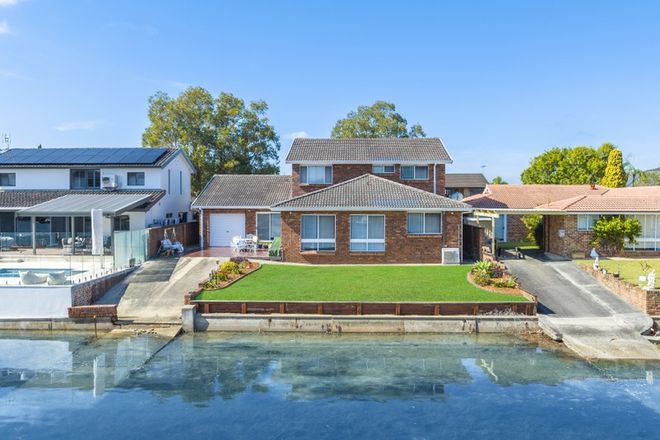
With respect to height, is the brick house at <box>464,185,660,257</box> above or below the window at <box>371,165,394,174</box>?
below

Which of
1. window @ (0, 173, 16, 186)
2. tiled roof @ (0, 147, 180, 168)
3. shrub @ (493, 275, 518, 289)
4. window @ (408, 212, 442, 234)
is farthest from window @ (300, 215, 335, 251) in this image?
window @ (0, 173, 16, 186)

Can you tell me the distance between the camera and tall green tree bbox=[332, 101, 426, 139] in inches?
2420

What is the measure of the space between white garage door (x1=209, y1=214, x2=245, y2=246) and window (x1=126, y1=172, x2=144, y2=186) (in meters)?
6.07

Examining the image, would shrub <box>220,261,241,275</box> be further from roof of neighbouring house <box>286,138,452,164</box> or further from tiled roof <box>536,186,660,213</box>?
tiled roof <box>536,186,660,213</box>

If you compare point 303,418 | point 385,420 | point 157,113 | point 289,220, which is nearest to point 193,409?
point 303,418

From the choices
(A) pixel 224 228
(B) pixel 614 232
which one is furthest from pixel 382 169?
(B) pixel 614 232

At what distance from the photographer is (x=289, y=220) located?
93.8 ft

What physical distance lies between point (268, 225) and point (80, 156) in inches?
604

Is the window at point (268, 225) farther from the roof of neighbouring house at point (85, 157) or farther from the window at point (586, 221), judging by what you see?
the window at point (586, 221)

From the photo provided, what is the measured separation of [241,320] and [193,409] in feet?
22.6

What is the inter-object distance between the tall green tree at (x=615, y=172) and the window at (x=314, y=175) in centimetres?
2686

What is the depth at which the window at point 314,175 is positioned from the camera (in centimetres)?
3428

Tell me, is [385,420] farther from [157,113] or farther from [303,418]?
[157,113]

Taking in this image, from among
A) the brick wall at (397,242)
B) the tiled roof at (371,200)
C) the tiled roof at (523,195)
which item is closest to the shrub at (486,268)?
the brick wall at (397,242)
